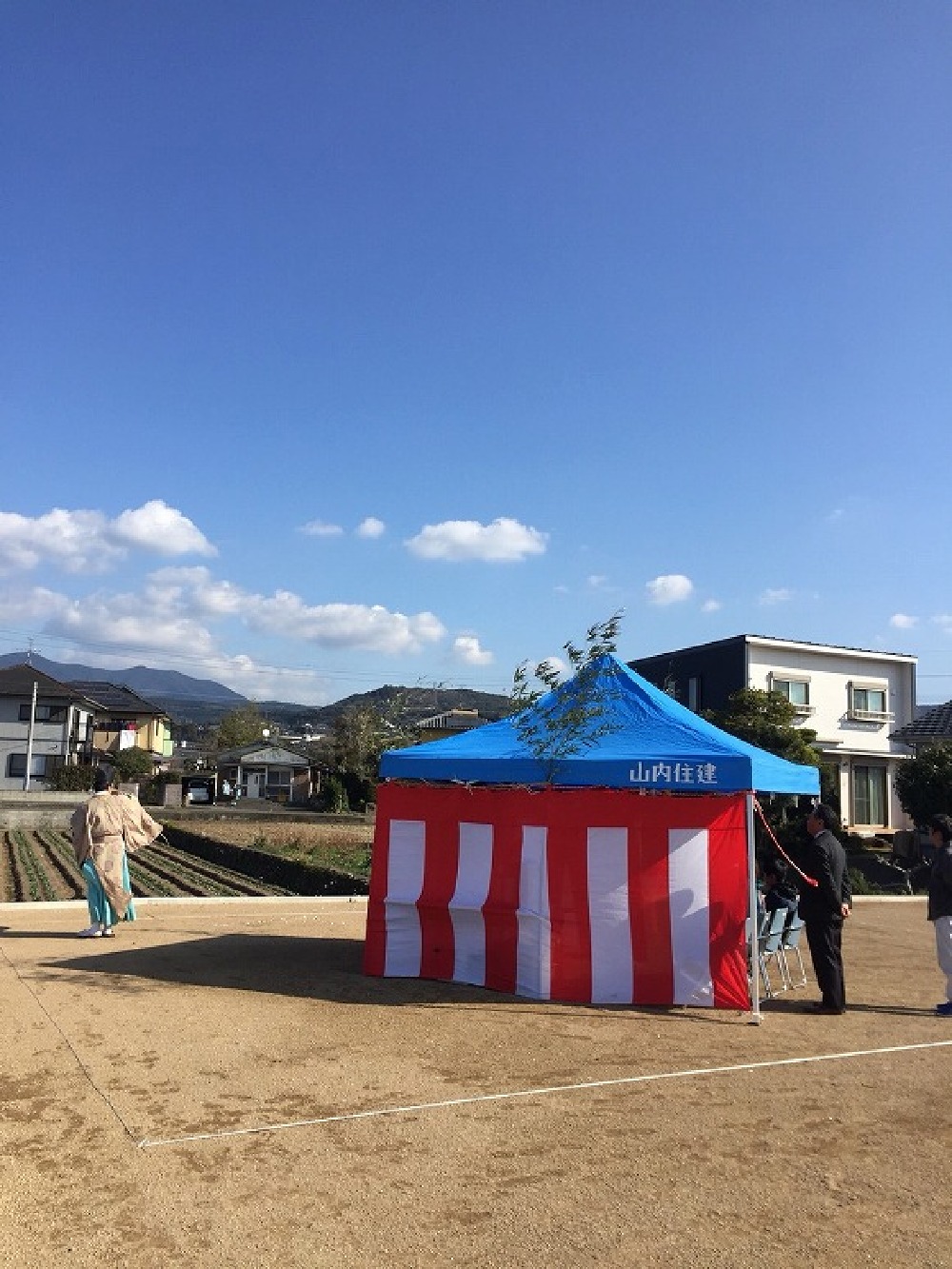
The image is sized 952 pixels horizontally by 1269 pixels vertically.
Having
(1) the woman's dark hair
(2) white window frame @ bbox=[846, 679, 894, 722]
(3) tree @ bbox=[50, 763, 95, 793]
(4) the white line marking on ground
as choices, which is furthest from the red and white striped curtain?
(3) tree @ bbox=[50, 763, 95, 793]

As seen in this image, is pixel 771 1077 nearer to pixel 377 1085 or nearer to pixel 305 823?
pixel 377 1085

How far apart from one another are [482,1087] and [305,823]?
103 feet

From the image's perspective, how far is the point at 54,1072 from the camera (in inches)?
240

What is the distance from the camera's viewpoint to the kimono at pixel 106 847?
10.8 meters

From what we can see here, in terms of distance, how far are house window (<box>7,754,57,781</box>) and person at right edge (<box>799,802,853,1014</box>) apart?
183 ft

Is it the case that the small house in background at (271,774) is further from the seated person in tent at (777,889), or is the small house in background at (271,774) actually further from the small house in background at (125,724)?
the seated person in tent at (777,889)

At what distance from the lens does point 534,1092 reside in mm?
5910

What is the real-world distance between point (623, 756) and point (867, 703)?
106 ft

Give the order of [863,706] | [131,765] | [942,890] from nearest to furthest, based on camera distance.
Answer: [942,890]
[863,706]
[131,765]

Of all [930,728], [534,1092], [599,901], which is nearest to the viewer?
[534,1092]

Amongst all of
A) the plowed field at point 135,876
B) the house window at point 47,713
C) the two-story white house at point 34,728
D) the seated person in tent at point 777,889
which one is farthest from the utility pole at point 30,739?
the seated person in tent at point 777,889

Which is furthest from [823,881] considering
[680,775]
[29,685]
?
[29,685]

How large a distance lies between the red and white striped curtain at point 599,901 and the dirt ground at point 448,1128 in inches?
12.2

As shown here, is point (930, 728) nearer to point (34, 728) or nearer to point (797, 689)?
point (797, 689)
